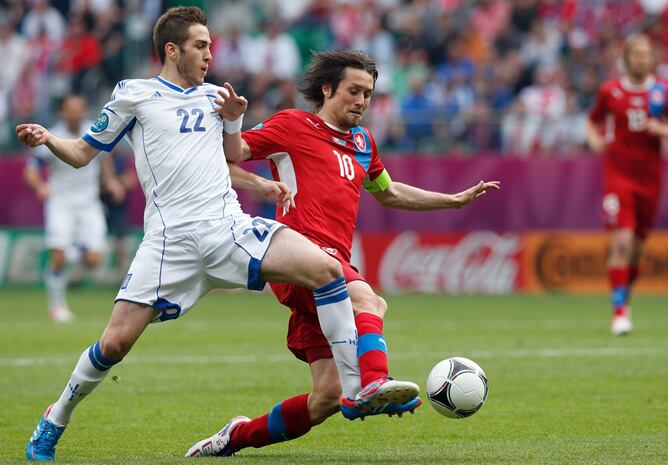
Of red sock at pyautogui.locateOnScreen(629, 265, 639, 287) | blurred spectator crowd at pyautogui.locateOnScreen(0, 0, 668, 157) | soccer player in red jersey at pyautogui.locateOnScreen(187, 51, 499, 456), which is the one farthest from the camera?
blurred spectator crowd at pyautogui.locateOnScreen(0, 0, 668, 157)

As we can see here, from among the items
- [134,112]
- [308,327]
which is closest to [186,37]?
[134,112]

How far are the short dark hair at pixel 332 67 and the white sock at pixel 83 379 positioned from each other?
1.92 metres

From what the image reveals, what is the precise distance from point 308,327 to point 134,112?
147 centimetres

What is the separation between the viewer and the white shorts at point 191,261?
256 inches

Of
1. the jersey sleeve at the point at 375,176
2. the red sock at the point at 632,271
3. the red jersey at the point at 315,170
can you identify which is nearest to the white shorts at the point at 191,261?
the red jersey at the point at 315,170

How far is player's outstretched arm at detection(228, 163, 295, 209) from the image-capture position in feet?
21.9

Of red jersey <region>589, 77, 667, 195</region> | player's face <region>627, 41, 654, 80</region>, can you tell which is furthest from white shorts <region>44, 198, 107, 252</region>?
player's face <region>627, 41, 654, 80</region>

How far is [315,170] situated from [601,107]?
766cm

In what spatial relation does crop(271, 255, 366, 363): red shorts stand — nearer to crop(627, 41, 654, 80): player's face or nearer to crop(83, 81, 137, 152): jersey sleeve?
crop(83, 81, 137, 152): jersey sleeve

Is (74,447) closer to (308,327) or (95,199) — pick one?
(308,327)

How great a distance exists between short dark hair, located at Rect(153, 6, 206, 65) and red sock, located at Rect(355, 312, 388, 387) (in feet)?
5.75

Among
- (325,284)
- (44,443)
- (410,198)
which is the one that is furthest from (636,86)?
(44,443)

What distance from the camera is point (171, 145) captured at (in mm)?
6703

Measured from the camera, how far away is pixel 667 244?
1952 centimetres
